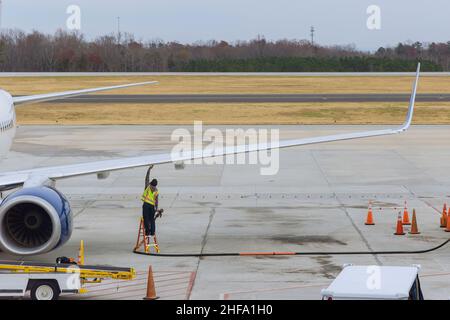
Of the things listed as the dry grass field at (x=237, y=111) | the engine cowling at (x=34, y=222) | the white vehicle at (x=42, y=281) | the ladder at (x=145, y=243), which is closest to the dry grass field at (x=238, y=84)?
the dry grass field at (x=237, y=111)

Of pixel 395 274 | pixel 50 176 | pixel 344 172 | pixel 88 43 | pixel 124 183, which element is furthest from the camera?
pixel 88 43

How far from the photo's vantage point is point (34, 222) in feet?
64.3

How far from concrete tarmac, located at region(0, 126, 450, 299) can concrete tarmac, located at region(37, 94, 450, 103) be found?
1096 inches

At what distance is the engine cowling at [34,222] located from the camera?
19.2 metres

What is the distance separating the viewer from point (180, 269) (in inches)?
798

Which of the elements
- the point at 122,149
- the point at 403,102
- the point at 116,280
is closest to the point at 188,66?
the point at 403,102

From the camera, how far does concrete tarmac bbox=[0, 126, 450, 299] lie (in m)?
19.3

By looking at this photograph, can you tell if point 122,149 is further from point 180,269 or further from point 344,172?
point 180,269

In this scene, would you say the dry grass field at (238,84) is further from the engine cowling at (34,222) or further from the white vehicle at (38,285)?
the white vehicle at (38,285)

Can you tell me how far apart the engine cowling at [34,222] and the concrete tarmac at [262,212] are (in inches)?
62.8

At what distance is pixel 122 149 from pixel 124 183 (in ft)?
35.0

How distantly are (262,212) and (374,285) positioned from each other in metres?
15.1
